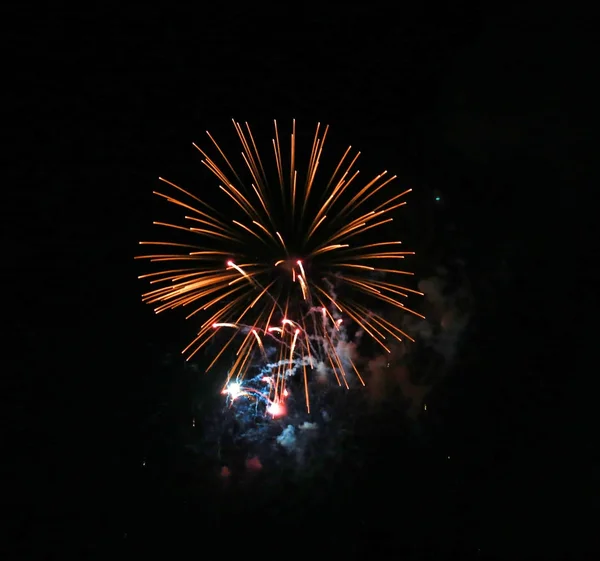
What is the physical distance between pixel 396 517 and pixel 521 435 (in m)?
2.95

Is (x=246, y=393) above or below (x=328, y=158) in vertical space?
below

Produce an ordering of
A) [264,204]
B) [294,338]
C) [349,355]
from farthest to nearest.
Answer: [349,355], [294,338], [264,204]

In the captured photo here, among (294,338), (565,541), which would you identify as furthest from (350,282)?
(565,541)

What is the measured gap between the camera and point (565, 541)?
8727 millimetres

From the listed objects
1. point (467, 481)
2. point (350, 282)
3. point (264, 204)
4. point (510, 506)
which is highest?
point (264, 204)

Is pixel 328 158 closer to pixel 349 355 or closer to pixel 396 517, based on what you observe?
pixel 349 355

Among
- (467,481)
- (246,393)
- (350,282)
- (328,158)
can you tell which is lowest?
(467,481)

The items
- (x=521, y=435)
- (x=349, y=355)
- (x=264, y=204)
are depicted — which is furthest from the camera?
(x=521, y=435)

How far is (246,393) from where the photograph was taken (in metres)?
8.18

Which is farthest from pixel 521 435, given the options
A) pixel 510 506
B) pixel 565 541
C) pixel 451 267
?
pixel 451 267

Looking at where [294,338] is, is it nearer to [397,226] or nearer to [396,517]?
[397,226]

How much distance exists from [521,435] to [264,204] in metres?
6.80

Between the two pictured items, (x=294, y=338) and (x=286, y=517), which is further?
(x=286, y=517)

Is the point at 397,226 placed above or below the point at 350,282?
above
